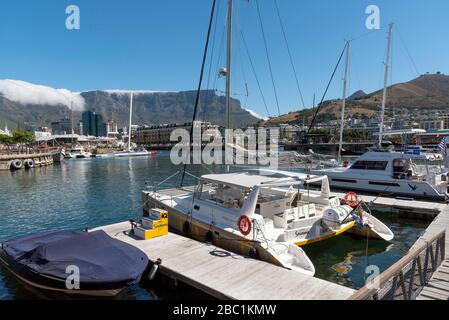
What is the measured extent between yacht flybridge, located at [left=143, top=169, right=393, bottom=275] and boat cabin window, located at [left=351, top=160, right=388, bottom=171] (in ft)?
32.2

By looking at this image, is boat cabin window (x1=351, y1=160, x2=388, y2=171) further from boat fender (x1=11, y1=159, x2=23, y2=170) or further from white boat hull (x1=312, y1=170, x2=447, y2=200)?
boat fender (x1=11, y1=159, x2=23, y2=170)

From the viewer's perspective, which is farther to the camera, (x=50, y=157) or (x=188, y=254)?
(x=50, y=157)

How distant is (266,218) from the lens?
11.5m

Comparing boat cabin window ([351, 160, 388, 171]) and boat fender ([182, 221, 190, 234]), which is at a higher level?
boat cabin window ([351, 160, 388, 171])

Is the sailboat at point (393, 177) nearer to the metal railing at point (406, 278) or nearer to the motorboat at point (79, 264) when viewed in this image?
the metal railing at point (406, 278)

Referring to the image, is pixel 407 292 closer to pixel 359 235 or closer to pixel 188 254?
pixel 188 254

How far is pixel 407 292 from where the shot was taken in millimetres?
6508

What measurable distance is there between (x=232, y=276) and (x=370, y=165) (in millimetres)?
18285

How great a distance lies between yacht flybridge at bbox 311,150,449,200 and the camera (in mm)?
19109

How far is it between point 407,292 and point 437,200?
15.3 metres

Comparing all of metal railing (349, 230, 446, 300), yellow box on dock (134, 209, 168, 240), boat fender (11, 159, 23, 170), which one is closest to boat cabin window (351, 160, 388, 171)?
metal railing (349, 230, 446, 300)

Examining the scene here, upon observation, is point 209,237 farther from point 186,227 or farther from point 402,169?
point 402,169
